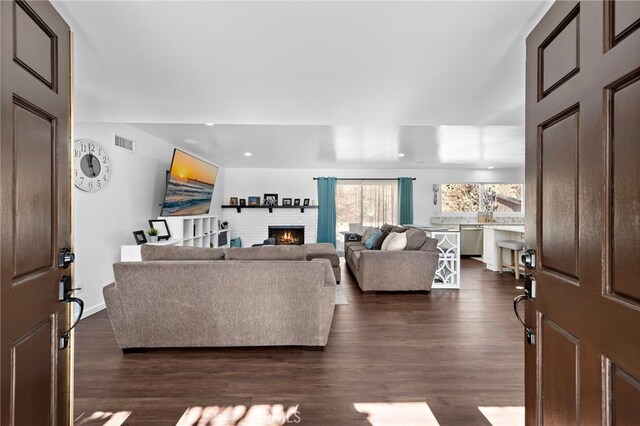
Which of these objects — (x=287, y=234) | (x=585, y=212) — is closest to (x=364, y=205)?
(x=287, y=234)

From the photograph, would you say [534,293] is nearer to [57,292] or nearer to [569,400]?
[569,400]

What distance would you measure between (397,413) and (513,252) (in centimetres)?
477

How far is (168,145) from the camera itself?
5.01 metres

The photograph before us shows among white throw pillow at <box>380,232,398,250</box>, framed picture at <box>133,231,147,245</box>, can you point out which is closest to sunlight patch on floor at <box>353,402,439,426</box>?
white throw pillow at <box>380,232,398,250</box>

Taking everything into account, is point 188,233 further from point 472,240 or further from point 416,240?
point 472,240

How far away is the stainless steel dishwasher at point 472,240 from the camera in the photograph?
7418 mm

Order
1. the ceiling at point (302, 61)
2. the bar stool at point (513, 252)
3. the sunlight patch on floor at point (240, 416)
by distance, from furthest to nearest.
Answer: the bar stool at point (513, 252)
the sunlight patch on floor at point (240, 416)
the ceiling at point (302, 61)

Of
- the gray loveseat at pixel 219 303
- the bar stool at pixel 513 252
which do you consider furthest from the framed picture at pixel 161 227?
the bar stool at pixel 513 252

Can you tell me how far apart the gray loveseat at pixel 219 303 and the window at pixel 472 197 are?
20.8ft

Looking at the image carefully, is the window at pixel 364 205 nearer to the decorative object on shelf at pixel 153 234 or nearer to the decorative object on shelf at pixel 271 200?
the decorative object on shelf at pixel 271 200

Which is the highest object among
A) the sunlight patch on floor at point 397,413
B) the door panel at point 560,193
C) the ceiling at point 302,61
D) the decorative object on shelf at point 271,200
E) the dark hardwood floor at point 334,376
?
the ceiling at point 302,61

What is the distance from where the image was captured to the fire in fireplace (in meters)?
7.53

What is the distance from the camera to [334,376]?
7.04 feet

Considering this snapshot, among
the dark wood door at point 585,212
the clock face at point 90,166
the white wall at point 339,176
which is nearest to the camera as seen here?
the dark wood door at point 585,212
